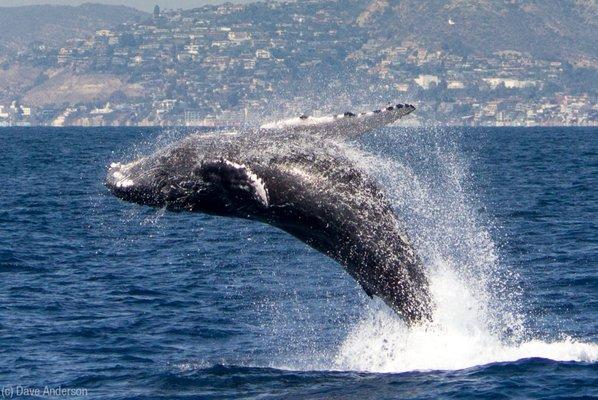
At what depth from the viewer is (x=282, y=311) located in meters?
21.5

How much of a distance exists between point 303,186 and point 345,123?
0.94 meters

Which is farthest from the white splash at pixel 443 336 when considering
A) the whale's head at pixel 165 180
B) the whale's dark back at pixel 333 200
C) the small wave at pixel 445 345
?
the whale's head at pixel 165 180

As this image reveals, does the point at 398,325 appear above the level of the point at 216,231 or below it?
above

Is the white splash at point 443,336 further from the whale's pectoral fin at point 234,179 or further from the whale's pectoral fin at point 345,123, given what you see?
the whale's pectoral fin at point 234,179

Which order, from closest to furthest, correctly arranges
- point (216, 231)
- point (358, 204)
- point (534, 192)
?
1. point (358, 204)
2. point (216, 231)
3. point (534, 192)

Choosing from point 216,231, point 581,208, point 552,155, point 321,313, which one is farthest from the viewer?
point 552,155

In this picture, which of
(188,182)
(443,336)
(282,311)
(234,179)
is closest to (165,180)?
(188,182)

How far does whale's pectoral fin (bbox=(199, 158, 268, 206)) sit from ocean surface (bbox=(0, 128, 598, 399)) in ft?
3.67

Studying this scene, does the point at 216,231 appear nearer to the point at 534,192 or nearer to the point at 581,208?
the point at 581,208

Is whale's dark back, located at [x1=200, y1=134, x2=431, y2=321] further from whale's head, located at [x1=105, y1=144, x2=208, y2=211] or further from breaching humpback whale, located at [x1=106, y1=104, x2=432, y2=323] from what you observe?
whale's head, located at [x1=105, y1=144, x2=208, y2=211]

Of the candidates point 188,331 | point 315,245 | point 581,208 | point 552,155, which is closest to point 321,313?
point 188,331

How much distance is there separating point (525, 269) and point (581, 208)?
13.8 m

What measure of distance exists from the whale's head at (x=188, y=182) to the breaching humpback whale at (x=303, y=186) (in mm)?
12

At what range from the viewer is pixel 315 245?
15.4 metres
